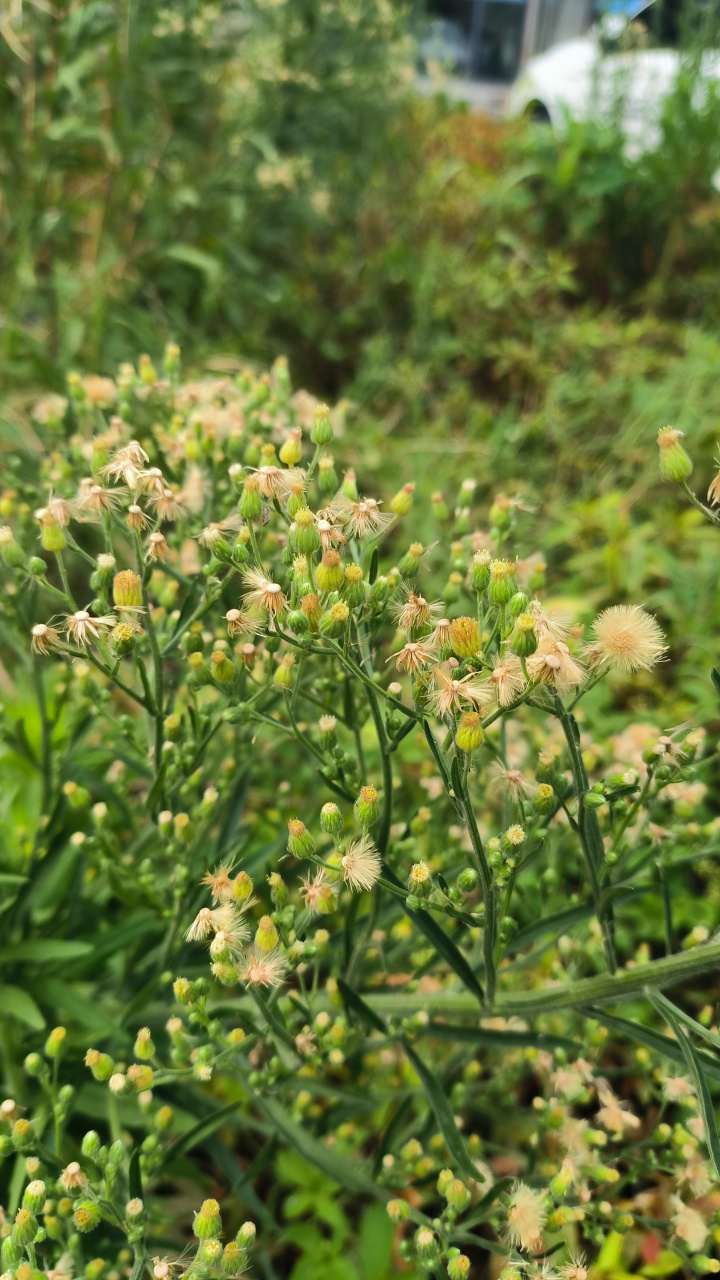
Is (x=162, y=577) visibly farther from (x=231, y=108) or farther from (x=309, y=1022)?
(x=231, y=108)

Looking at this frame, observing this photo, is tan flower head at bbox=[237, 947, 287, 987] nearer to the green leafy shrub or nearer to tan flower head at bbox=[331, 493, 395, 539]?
the green leafy shrub

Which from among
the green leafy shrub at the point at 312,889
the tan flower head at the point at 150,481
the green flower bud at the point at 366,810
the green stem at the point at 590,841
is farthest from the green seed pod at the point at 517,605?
the tan flower head at the point at 150,481

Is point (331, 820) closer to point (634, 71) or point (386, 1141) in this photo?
point (386, 1141)

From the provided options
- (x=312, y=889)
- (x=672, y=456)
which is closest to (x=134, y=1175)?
(x=312, y=889)

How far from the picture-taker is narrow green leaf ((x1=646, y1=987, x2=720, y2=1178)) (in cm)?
78

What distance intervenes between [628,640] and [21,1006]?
0.92 metres

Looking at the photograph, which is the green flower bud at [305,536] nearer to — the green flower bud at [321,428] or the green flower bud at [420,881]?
the green flower bud at [321,428]

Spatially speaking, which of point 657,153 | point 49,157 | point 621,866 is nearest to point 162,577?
point 621,866

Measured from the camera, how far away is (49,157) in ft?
8.36

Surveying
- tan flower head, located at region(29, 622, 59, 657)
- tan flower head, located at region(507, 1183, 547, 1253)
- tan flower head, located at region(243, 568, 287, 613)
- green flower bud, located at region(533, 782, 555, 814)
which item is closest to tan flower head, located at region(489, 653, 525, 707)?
green flower bud, located at region(533, 782, 555, 814)

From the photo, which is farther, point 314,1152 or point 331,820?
point 314,1152

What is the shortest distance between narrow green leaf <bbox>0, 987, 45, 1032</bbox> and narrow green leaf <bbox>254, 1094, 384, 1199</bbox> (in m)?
0.30

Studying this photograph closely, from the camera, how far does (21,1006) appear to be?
1.16m

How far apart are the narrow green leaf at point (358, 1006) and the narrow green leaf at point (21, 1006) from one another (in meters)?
0.41
